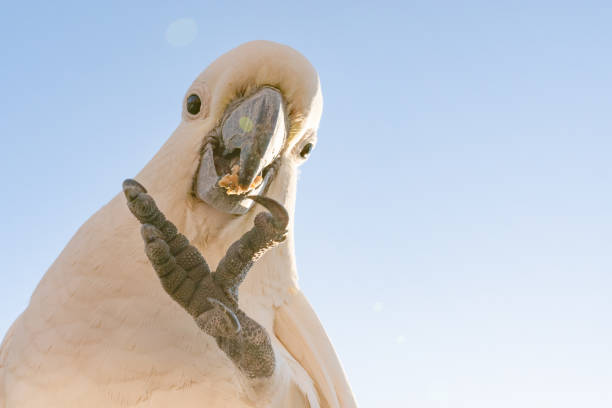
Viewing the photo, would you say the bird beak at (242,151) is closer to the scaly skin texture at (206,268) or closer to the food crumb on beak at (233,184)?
the food crumb on beak at (233,184)

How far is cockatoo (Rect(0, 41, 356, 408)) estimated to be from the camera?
1982 millimetres

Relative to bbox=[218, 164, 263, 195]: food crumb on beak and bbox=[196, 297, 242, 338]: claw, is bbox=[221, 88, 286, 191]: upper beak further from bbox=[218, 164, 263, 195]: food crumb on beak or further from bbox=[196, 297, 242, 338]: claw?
bbox=[196, 297, 242, 338]: claw

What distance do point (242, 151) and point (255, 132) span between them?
5.6 inches

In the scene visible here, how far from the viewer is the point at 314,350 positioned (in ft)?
9.90

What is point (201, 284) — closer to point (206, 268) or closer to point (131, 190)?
point (206, 268)

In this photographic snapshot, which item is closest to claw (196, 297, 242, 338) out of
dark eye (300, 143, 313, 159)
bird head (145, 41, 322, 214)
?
bird head (145, 41, 322, 214)

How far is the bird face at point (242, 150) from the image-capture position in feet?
7.91

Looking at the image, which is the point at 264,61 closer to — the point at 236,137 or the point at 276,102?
the point at 276,102

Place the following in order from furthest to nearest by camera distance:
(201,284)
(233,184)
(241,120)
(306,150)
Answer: (306,150) < (241,120) < (233,184) < (201,284)

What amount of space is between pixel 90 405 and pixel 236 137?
1.36 metres

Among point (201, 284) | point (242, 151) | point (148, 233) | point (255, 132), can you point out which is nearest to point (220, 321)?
point (201, 284)

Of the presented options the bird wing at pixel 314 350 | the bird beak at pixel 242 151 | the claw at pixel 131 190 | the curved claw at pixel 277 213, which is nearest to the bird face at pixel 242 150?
the bird beak at pixel 242 151

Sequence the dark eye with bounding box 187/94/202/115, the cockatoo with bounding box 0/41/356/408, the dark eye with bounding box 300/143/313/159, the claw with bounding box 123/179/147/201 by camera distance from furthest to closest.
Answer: the dark eye with bounding box 300/143/313/159
the dark eye with bounding box 187/94/202/115
the cockatoo with bounding box 0/41/356/408
the claw with bounding box 123/179/147/201

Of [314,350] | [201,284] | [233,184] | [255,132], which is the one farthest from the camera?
[314,350]
